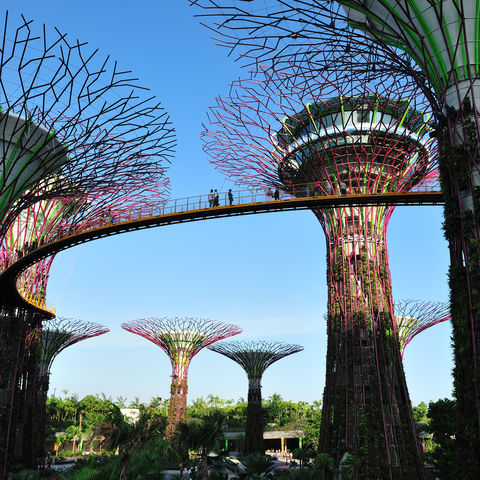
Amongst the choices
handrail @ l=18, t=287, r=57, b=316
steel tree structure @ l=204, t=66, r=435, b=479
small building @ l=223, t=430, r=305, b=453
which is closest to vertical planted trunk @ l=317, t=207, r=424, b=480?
steel tree structure @ l=204, t=66, r=435, b=479

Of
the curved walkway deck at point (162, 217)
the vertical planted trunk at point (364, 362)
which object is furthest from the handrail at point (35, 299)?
the vertical planted trunk at point (364, 362)

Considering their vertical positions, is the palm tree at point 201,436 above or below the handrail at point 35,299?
below

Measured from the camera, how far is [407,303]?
31750mm

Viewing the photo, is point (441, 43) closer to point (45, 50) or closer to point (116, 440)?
point (45, 50)

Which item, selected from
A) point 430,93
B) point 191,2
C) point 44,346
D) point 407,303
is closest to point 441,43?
point 430,93

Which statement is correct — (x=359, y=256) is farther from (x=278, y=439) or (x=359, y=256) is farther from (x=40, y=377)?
(x=278, y=439)

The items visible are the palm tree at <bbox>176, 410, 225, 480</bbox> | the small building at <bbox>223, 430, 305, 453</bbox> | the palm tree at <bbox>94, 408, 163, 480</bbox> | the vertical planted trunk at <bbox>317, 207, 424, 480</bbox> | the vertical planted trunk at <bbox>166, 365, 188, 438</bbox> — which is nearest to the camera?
the palm tree at <bbox>94, 408, 163, 480</bbox>

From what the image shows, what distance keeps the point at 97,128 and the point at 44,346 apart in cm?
2312

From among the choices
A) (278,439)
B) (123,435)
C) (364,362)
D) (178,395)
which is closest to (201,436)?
(123,435)

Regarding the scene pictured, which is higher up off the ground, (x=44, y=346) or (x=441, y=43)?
(x=441, y=43)

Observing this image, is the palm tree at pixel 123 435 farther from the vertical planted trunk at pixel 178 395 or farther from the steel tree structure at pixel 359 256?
the vertical planted trunk at pixel 178 395

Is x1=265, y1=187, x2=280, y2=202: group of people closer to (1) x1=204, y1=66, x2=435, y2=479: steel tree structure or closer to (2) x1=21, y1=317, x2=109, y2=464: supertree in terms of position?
(1) x1=204, y1=66, x2=435, y2=479: steel tree structure

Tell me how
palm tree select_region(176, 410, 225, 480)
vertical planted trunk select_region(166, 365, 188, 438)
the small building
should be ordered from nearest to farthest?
palm tree select_region(176, 410, 225, 480)
vertical planted trunk select_region(166, 365, 188, 438)
the small building

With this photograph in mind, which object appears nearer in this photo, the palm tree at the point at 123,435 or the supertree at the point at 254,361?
the palm tree at the point at 123,435
